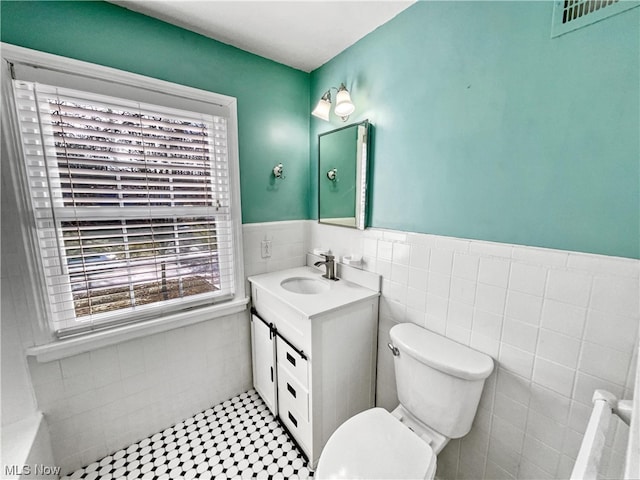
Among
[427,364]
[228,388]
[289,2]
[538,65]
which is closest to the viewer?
[538,65]

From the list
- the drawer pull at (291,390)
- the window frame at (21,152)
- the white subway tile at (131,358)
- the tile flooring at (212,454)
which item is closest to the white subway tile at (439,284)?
the drawer pull at (291,390)

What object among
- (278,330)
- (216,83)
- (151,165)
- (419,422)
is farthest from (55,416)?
(216,83)

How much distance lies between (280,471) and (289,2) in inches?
92.1

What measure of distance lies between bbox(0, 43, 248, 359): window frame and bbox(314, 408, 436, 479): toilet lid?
1.06 meters

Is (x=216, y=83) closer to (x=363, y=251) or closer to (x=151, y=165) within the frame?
(x=151, y=165)

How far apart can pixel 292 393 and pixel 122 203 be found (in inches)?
53.6

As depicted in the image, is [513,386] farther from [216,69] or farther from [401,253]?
[216,69]

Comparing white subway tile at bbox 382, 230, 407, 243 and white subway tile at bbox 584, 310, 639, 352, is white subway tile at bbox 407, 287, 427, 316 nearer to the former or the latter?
white subway tile at bbox 382, 230, 407, 243

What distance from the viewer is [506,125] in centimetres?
97

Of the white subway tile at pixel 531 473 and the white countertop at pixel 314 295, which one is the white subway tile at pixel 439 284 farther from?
the white subway tile at pixel 531 473

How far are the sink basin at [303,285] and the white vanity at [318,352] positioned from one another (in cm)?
3

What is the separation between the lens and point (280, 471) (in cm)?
132

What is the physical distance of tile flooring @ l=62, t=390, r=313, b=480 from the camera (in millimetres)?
1312

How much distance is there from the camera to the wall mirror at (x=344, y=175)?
1.51 meters
